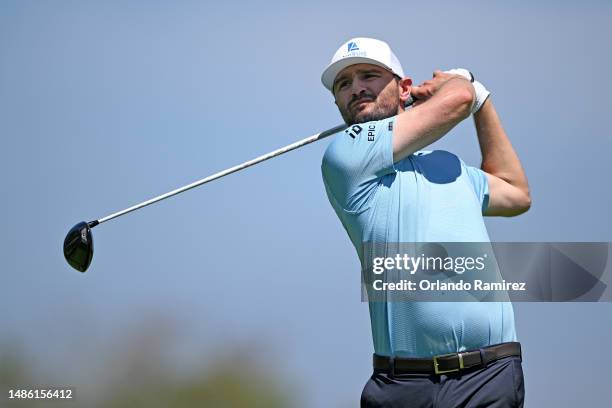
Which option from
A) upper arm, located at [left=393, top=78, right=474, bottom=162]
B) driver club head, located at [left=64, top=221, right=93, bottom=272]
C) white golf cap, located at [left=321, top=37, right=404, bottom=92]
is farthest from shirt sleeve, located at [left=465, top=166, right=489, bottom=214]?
driver club head, located at [left=64, top=221, right=93, bottom=272]

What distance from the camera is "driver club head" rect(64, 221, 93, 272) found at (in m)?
4.85

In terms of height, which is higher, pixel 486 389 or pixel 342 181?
pixel 342 181

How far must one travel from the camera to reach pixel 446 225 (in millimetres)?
3559

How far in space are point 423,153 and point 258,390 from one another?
4269 millimetres

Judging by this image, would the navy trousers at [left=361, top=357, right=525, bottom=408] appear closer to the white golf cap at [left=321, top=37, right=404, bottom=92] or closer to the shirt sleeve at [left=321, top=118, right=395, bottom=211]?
the shirt sleeve at [left=321, top=118, right=395, bottom=211]

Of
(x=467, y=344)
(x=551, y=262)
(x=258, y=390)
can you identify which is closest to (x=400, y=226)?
(x=467, y=344)

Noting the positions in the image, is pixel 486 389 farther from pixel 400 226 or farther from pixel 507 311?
pixel 400 226

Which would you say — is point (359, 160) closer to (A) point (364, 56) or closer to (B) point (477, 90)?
(A) point (364, 56)

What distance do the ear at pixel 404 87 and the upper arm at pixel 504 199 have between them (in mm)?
432

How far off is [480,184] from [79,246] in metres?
1.93

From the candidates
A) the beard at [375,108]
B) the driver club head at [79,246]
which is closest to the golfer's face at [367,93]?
the beard at [375,108]

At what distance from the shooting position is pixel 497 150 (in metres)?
4.20

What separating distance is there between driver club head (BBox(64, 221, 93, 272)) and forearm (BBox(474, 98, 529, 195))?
1.84 m

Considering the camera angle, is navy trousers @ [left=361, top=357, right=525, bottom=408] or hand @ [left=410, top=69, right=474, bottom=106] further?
hand @ [left=410, top=69, right=474, bottom=106]
